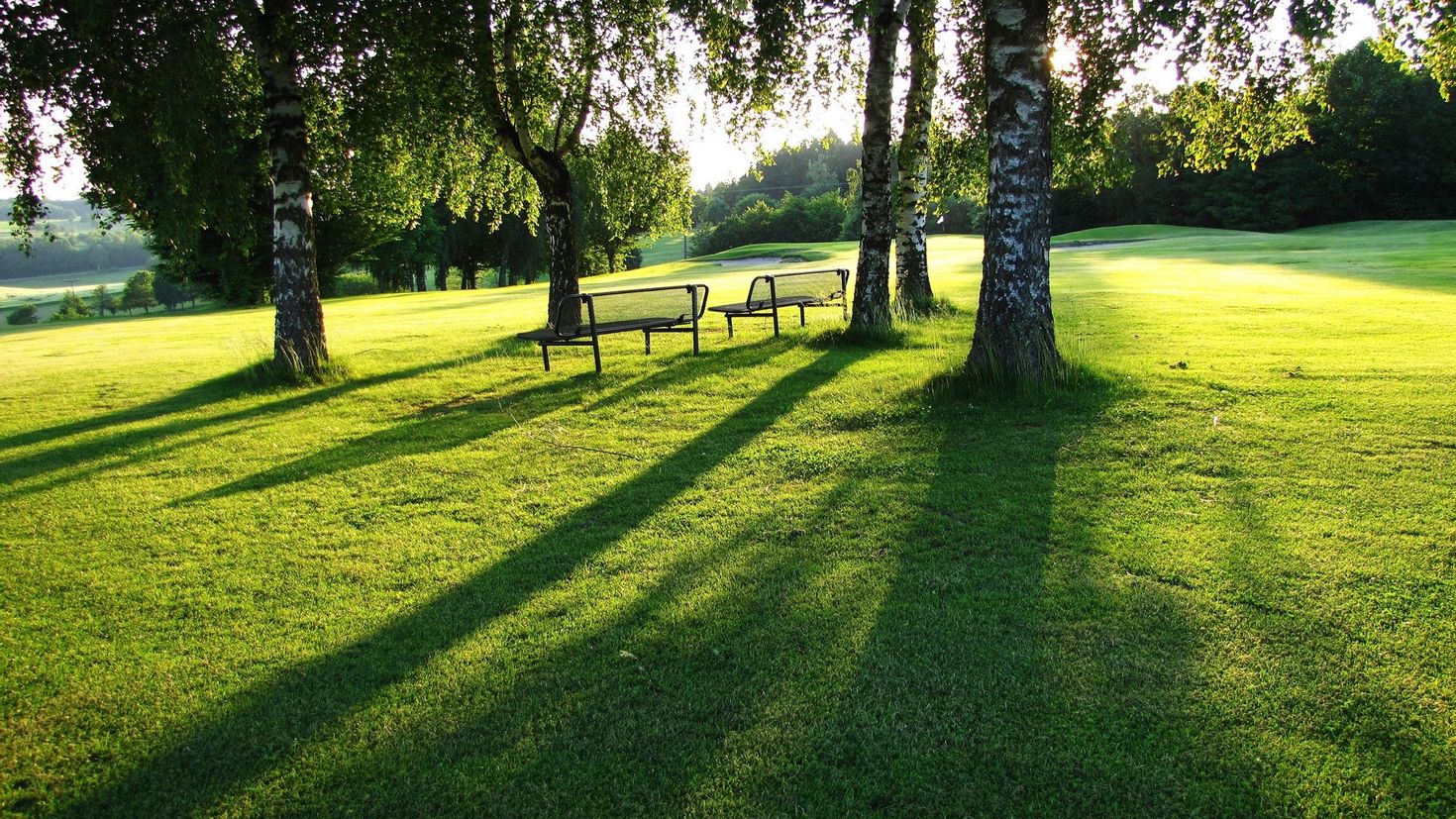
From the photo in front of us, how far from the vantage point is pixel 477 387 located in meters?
9.02

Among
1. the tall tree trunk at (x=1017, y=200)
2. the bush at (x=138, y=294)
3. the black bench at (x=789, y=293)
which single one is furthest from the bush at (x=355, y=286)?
the tall tree trunk at (x=1017, y=200)

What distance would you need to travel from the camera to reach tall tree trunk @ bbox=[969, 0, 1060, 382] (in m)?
6.55

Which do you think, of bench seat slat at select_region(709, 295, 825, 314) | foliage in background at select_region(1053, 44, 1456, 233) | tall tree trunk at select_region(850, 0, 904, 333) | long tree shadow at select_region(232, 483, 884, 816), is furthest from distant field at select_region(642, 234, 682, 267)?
long tree shadow at select_region(232, 483, 884, 816)

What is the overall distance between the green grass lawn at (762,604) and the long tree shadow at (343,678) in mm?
17

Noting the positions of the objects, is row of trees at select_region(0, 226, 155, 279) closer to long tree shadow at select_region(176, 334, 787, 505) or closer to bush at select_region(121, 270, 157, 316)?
bush at select_region(121, 270, 157, 316)

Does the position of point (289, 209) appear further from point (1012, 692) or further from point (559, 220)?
point (1012, 692)

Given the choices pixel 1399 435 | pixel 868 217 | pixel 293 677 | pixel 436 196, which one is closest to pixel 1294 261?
pixel 868 217

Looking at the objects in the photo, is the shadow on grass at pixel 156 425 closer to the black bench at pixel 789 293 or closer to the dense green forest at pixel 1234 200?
the black bench at pixel 789 293

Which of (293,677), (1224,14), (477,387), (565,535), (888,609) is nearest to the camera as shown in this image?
(293,677)

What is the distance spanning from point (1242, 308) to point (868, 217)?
6548 mm

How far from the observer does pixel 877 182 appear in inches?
400

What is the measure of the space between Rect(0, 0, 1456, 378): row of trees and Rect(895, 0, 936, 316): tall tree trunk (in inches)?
1.8

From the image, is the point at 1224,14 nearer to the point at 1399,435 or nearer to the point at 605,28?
the point at 1399,435

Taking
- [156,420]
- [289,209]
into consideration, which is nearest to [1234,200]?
[289,209]
